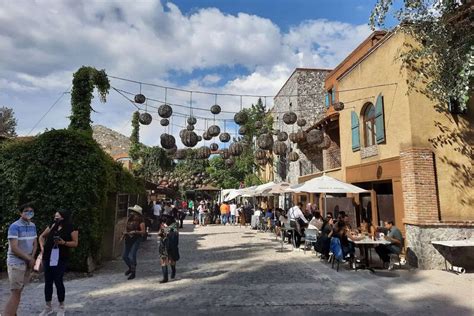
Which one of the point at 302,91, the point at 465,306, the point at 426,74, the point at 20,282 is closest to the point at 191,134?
the point at 426,74

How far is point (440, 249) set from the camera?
8.56 metres

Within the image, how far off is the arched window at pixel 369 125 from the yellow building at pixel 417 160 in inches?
23.3

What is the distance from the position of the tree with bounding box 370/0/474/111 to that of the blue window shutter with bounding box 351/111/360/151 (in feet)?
11.3

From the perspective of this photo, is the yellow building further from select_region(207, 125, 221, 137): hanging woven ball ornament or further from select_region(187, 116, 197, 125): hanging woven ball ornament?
select_region(187, 116, 197, 125): hanging woven ball ornament

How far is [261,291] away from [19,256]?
4145 mm

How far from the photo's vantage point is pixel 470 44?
8.01m

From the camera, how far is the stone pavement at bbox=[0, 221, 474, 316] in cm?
550

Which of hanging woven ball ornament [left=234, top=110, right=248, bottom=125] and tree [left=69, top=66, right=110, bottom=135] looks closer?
tree [left=69, top=66, right=110, bottom=135]

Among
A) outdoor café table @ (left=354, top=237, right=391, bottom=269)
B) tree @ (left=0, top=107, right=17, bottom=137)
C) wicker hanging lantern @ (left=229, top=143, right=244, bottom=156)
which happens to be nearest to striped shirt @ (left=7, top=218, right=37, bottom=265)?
outdoor café table @ (left=354, top=237, right=391, bottom=269)

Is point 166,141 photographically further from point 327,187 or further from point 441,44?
point 441,44

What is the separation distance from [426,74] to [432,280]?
213 inches

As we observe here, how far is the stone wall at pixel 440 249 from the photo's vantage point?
333 inches

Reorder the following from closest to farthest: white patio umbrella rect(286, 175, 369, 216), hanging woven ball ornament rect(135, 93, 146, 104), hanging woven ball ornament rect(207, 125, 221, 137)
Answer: white patio umbrella rect(286, 175, 369, 216), hanging woven ball ornament rect(135, 93, 146, 104), hanging woven ball ornament rect(207, 125, 221, 137)

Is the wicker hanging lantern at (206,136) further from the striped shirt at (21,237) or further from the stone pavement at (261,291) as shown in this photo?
the striped shirt at (21,237)
